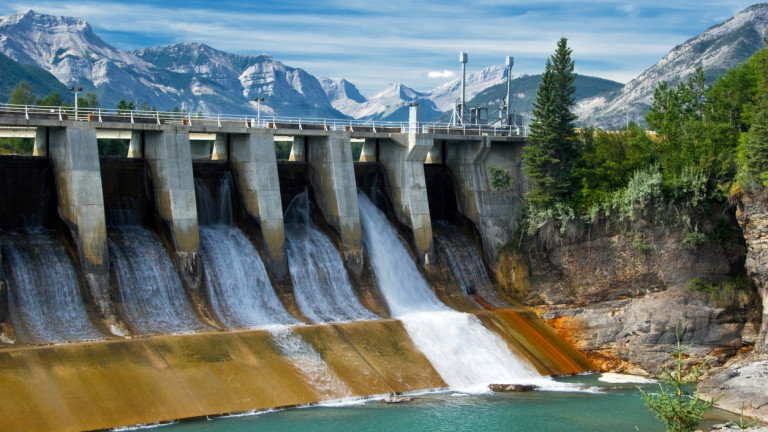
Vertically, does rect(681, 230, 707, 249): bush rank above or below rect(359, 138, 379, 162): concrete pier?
below

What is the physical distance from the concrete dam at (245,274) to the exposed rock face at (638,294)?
1753 mm

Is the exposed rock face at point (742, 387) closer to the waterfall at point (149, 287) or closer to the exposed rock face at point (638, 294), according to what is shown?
the exposed rock face at point (638, 294)

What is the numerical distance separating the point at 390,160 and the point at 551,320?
15029 mm

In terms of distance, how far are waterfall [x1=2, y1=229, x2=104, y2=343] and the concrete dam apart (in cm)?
10

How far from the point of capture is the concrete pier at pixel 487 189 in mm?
60844

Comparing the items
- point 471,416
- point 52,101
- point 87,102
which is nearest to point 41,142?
point 471,416

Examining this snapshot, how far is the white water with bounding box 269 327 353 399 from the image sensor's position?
139 ft

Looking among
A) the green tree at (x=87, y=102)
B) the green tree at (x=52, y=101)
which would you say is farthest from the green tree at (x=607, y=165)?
the green tree at (x=52, y=101)

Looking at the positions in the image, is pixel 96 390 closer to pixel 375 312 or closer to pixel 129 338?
pixel 129 338

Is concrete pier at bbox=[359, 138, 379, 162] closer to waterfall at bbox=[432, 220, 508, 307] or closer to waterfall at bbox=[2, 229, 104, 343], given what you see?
waterfall at bbox=[432, 220, 508, 307]

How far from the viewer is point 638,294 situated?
181ft

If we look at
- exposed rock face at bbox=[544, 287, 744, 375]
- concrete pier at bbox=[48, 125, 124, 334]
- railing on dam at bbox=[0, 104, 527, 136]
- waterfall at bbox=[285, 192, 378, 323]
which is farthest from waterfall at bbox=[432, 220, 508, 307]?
concrete pier at bbox=[48, 125, 124, 334]

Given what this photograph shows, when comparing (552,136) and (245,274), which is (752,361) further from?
(245,274)

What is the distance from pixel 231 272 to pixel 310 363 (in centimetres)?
887
